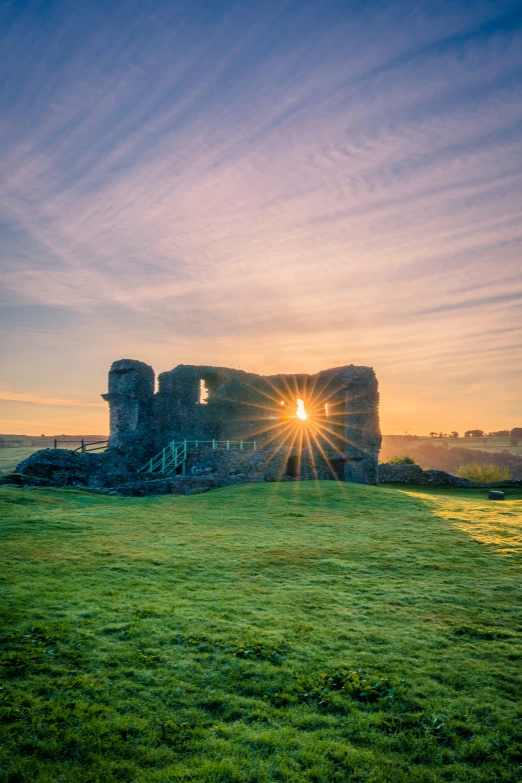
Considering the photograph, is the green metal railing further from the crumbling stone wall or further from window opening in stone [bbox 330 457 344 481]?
window opening in stone [bbox 330 457 344 481]

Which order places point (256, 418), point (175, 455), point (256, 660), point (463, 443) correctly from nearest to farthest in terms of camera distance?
point (256, 660) < point (175, 455) < point (256, 418) < point (463, 443)

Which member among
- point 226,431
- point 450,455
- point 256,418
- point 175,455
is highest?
point 256,418

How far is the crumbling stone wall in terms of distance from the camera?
30156mm

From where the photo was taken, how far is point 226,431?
37.8 m

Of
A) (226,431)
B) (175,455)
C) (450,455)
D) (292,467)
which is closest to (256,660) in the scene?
(292,467)

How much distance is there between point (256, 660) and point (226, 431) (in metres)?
31.6

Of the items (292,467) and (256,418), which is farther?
(256,418)

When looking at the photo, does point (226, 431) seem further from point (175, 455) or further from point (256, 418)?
point (175, 455)

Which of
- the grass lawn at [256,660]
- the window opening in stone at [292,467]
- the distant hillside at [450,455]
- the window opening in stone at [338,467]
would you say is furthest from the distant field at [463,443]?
the grass lawn at [256,660]

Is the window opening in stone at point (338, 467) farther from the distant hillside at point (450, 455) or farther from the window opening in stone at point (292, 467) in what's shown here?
the distant hillside at point (450, 455)

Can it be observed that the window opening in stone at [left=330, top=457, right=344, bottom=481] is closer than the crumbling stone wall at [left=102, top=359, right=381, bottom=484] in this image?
No

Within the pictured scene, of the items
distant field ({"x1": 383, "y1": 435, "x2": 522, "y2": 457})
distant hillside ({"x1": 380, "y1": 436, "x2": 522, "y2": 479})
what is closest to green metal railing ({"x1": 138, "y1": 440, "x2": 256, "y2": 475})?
distant hillside ({"x1": 380, "y1": 436, "x2": 522, "y2": 479})

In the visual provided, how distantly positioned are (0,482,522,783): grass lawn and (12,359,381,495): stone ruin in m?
12.6

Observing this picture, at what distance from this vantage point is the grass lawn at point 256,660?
447 centimetres
